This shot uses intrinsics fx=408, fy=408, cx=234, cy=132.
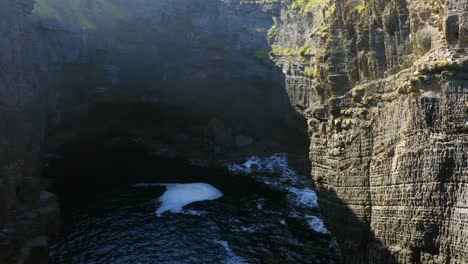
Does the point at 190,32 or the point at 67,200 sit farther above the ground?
the point at 190,32

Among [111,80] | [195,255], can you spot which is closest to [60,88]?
[111,80]

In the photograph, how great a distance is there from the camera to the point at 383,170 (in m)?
25.3

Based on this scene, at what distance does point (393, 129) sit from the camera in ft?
81.4

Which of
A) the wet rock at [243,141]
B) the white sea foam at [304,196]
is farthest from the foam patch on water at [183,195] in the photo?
the wet rock at [243,141]

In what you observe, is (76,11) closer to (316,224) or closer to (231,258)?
(231,258)

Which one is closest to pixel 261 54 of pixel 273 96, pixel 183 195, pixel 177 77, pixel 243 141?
pixel 273 96

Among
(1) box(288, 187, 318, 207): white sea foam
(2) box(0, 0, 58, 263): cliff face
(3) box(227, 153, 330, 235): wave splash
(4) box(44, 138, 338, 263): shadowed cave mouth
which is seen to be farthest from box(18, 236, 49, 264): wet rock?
(1) box(288, 187, 318, 207): white sea foam

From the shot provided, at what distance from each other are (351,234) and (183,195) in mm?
27301

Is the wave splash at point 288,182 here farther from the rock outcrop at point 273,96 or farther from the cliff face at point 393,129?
the cliff face at point 393,129

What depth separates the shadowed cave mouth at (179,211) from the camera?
36.2 meters

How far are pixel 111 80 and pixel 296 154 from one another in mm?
32530

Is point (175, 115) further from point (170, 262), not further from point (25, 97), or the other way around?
point (170, 262)

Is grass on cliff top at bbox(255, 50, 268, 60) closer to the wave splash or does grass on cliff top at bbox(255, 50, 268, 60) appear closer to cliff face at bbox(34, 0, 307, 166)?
cliff face at bbox(34, 0, 307, 166)

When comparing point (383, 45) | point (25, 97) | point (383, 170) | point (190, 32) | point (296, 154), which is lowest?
point (296, 154)
